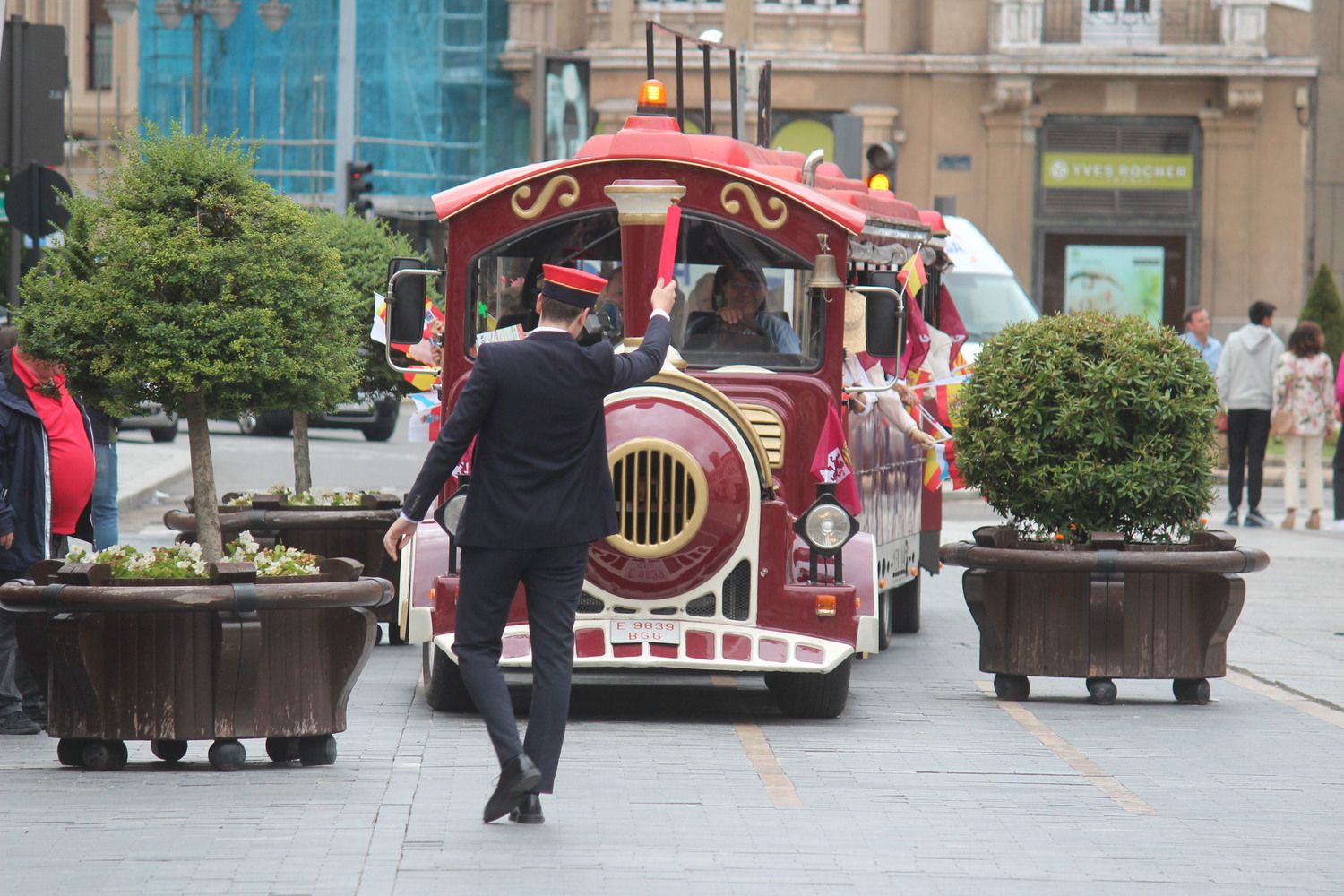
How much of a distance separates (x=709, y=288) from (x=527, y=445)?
10.3 feet

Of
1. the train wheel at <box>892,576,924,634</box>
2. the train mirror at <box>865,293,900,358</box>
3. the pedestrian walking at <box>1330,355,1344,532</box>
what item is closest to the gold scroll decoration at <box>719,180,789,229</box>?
the train mirror at <box>865,293,900,358</box>

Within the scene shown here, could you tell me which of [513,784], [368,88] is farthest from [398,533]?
[368,88]

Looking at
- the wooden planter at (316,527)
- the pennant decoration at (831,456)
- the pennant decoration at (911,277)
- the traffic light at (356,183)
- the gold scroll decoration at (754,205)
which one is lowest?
the wooden planter at (316,527)

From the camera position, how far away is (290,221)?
954cm

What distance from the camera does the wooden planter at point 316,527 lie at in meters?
12.9

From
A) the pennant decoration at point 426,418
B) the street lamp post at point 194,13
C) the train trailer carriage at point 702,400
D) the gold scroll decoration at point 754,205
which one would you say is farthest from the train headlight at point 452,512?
the street lamp post at point 194,13

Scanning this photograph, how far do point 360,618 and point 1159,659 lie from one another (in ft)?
13.0

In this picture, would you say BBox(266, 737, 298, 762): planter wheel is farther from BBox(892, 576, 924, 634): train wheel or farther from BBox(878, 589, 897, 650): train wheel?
BBox(892, 576, 924, 634): train wheel

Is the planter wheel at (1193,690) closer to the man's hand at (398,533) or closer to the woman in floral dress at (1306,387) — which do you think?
the man's hand at (398,533)

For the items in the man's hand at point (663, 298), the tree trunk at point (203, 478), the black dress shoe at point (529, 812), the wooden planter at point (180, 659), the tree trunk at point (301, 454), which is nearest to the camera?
the black dress shoe at point (529, 812)

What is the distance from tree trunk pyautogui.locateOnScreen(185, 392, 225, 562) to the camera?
376 inches

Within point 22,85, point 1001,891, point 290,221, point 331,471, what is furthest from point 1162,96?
point 1001,891

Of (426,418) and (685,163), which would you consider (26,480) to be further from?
(426,418)

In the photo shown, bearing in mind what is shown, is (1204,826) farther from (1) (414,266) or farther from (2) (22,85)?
(2) (22,85)
